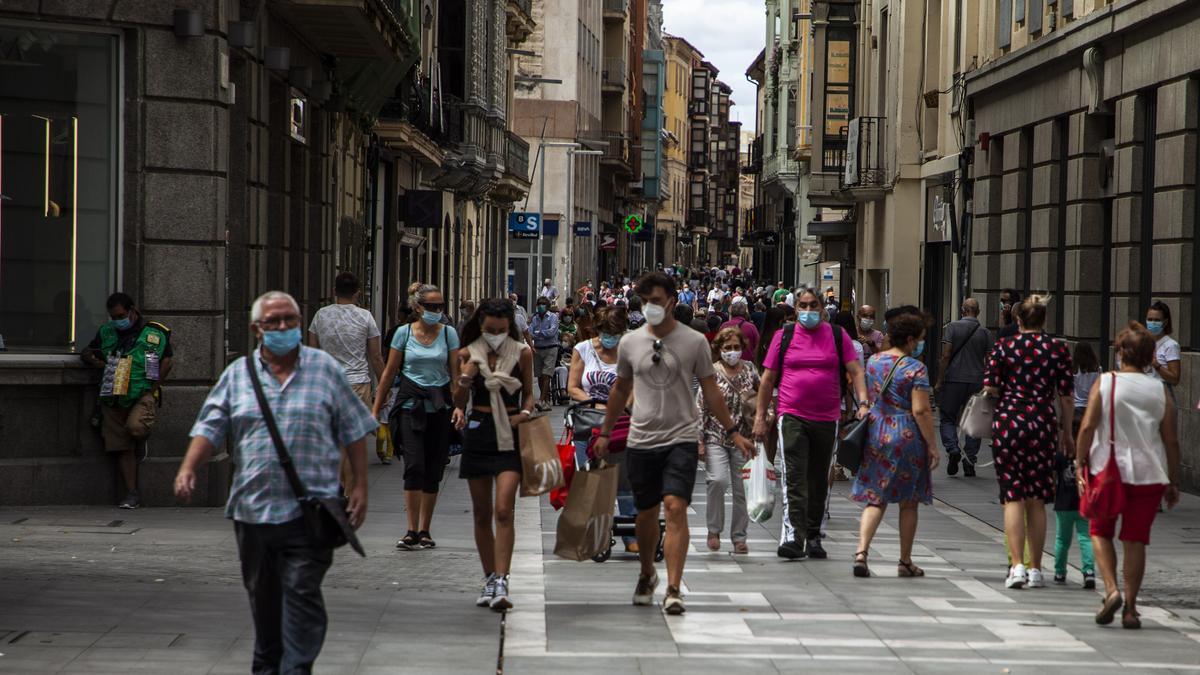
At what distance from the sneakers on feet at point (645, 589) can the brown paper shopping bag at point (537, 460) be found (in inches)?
30.0

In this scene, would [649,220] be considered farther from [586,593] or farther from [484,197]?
[586,593]

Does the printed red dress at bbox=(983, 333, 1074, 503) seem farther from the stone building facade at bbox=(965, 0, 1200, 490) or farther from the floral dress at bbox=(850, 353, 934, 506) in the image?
the stone building facade at bbox=(965, 0, 1200, 490)

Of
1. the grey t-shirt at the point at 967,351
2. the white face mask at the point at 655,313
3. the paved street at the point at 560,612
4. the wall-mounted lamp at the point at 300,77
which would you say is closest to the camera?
the paved street at the point at 560,612

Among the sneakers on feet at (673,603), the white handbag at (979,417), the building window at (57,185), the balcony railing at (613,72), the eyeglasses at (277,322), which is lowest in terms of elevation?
the sneakers on feet at (673,603)

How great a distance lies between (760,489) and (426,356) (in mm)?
2411

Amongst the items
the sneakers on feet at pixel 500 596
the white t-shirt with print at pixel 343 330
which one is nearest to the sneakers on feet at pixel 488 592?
the sneakers on feet at pixel 500 596

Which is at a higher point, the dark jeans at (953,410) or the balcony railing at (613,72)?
the balcony railing at (613,72)

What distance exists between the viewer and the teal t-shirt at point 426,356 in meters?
13.1

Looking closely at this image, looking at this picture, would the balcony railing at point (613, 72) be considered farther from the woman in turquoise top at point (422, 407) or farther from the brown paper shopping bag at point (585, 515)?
the brown paper shopping bag at point (585, 515)

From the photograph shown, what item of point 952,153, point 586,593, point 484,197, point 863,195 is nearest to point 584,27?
point 484,197

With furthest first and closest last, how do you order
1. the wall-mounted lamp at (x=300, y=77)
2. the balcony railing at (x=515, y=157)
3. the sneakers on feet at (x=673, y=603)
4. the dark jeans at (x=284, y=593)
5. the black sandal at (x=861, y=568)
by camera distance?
the balcony railing at (x=515, y=157)
the wall-mounted lamp at (x=300, y=77)
the black sandal at (x=861, y=568)
the sneakers on feet at (x=673, y=603)
the dark jeans at (x=284, y=593)

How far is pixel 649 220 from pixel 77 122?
106 m

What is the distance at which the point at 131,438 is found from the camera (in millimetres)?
14672

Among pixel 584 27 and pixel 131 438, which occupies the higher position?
pixel 584 27
